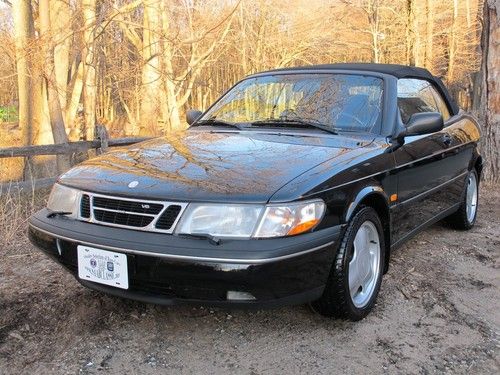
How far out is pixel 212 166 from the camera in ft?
9.36

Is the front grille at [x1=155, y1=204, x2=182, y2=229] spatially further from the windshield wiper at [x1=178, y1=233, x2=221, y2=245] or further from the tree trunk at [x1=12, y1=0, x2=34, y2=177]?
the tree trunk at [x1=12, y1=0, x2=34, y2=177]

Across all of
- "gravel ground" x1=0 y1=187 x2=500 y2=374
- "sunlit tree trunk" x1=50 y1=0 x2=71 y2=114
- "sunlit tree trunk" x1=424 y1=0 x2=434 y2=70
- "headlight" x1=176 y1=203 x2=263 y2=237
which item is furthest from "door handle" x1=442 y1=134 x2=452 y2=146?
"sunlit tree trunk" x1=424 y1=0 x2=434 y2=70

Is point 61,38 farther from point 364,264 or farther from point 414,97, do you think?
point 364,264

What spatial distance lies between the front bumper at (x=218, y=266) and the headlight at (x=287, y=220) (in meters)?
0.04

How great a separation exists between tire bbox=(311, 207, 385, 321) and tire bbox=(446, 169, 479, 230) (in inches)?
83.9

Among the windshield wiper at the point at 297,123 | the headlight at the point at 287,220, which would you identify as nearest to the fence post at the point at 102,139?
the windshield wiper at the point at 297,123

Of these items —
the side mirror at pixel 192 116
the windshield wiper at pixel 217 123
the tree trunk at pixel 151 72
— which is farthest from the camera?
the tree trunk at pixel 151 72

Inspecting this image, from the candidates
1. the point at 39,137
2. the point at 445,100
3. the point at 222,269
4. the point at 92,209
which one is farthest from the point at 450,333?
the point at 39,137

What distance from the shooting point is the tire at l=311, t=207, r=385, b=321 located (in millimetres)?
2773

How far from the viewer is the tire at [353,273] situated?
9.10 feet

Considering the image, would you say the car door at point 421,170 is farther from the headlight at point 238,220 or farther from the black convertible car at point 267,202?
the headlight at point 238,220

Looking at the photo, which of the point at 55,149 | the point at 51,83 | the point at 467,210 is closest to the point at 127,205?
the point at 467,210

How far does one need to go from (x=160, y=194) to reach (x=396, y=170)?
5.54 ft

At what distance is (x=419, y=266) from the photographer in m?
4.08
